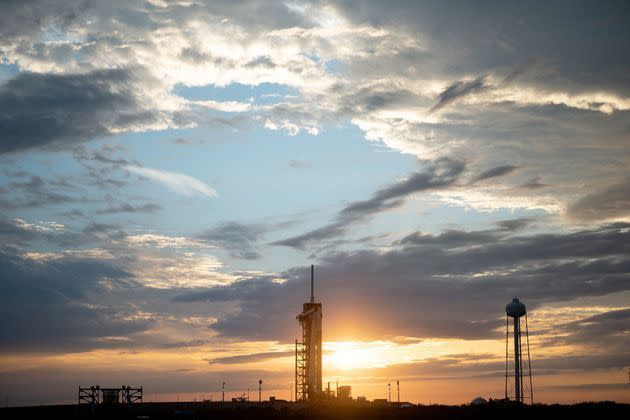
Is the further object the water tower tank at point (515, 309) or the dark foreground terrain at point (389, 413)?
the water tower tank at point (515, 309)

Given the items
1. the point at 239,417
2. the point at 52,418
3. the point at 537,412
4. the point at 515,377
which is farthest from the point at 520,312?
the point at 52,418

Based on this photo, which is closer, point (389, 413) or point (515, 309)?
point (389, 413)

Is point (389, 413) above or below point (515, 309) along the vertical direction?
below

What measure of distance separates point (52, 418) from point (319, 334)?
49.0 metres

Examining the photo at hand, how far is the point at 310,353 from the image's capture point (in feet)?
448

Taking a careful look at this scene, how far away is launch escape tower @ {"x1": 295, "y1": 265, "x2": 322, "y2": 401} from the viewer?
135375mm

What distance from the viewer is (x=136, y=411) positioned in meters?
120

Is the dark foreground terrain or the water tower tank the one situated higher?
the water tower tank

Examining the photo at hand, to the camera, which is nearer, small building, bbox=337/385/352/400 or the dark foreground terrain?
the dark foreground terrain

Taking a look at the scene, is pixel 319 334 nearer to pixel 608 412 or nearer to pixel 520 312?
pixel 520 312

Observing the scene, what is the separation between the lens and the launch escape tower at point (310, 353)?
444 feet

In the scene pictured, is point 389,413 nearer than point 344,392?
→ Yes

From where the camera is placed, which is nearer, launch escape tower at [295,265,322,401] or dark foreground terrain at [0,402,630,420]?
dark foreground terrain at [0,402,630,420]

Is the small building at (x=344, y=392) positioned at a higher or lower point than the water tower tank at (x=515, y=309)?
lower
